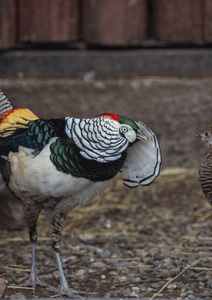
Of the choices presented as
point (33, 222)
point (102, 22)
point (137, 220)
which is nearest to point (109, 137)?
point (33, 222)

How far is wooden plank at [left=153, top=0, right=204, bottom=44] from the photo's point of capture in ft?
15.3

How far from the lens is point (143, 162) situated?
2.88m

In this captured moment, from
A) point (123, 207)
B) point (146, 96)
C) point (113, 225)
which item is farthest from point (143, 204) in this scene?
point (146, 96)

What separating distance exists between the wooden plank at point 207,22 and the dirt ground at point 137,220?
1.20ft

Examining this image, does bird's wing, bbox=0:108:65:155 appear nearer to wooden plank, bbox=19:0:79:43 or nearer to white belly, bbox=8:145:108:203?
white belly, bbox=8:145:108:203

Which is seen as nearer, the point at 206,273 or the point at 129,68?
the point at 206,273

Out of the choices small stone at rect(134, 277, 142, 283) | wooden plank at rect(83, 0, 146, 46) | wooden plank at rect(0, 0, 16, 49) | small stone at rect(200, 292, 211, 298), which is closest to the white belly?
small stone at rect(134, 277, 142, 283)

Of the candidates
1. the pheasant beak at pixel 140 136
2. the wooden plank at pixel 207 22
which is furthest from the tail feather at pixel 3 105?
the wooden plank at pixel 207 22

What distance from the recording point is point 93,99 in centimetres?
483

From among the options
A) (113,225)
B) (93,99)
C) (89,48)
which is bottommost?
(113,225)

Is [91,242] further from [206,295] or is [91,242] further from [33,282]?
[206,295]

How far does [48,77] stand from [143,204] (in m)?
1.33

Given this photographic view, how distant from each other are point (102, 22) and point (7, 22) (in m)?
0.76

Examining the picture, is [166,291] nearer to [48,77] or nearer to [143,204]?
[143,204]
